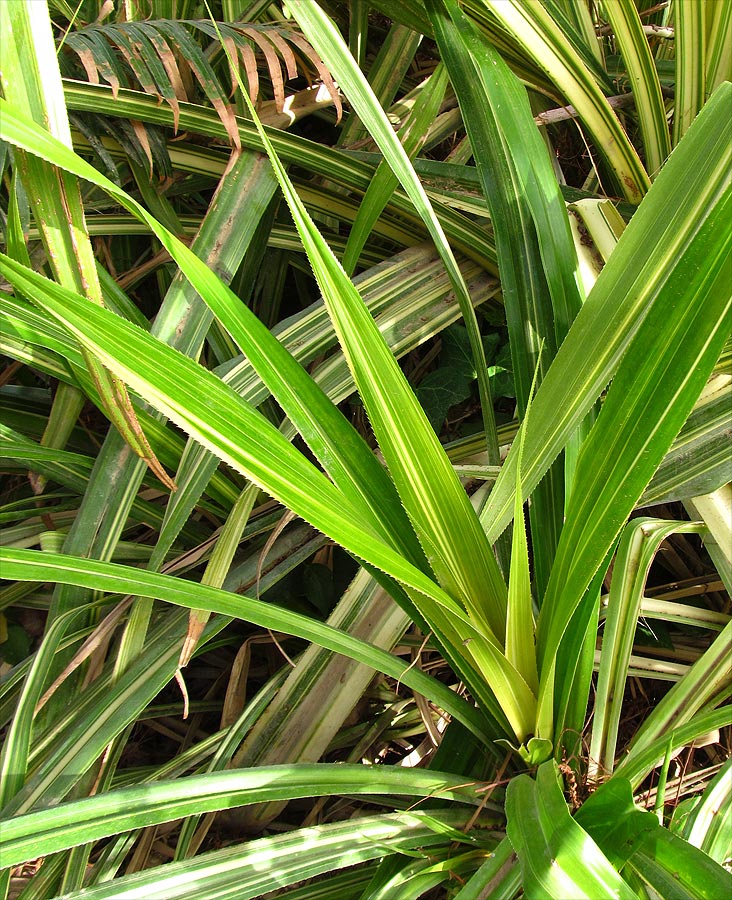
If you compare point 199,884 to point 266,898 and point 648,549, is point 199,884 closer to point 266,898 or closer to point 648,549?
point 266,898

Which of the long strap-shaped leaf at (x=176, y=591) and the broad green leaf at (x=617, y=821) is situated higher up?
the long strap-shaped leaf at (x=176, y=591)

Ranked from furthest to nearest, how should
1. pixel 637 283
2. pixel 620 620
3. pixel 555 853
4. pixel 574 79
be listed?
pixel 574 79 → pixel 620 620 → pixel 637 283 → pixel 555 853

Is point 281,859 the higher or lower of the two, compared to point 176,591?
lower

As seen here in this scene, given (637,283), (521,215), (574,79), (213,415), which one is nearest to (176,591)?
(213,415)

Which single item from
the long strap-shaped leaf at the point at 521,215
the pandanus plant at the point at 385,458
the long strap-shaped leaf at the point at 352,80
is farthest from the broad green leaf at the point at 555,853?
the long strap-shaped leaf at the point at 352,80

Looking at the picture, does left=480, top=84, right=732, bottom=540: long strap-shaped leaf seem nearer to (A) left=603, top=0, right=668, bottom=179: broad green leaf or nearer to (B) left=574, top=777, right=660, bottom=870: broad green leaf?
(B) left=574, top=777, right=660, bottom=870: broad green leaf

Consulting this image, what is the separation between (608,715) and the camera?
652mm

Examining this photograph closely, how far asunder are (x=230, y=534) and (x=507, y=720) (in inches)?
12.4


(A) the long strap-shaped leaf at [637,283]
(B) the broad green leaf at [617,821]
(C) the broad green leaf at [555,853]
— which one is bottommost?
(B) the broad green leaf at [617,821]

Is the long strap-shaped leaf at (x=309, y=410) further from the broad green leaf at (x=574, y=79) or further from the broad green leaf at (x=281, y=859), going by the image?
the broad green leaf at (x=574, y=79)

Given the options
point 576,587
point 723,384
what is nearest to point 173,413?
point 576,587

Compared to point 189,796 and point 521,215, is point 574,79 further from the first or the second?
point 189,796

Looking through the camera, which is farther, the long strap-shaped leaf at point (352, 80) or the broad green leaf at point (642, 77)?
the broad green leaf at point (642, 77)

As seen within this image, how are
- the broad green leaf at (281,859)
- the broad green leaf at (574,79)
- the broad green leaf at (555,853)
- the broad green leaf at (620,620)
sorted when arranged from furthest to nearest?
the broad green leaf at (574,79), the broad green leaf at (620,620), the broad green leaf at (281,859), the broad green leaf at (555,853)
